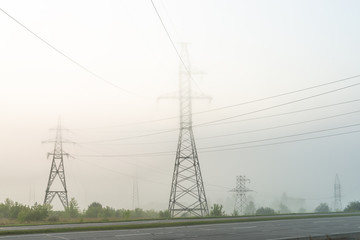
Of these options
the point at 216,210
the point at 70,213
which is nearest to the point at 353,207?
the point at 216,210

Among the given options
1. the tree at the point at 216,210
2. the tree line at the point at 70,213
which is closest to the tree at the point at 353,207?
the tree line at the point at 70,213

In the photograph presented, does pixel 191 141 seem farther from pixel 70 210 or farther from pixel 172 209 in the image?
pixel 70 210

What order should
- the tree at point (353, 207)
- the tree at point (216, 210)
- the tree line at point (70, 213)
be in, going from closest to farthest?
A: 1. the tree line at point (70, 213)
2. the tree at point (216, 210)
3. the tree at point (353, 207)

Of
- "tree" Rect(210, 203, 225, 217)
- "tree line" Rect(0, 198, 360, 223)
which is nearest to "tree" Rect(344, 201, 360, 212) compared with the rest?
"tree line" Rect(0, 198, 360, 223)

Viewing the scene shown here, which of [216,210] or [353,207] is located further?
[353,207]

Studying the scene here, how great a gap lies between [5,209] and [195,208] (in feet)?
67.4

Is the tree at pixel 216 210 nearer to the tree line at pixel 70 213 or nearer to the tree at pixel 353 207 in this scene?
the tree line at pixel 70 213

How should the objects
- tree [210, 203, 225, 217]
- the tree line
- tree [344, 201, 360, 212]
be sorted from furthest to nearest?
tree [344, 201, 360, 212] < tree [210, 203, 225, 217] < the tree line

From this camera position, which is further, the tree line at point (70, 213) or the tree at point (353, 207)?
the tree at point (353, 207)

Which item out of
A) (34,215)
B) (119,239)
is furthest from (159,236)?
(34,215)

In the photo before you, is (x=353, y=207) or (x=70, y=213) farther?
(x=353, y=207)

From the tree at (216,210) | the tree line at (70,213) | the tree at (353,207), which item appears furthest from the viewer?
the tree at (353,207)

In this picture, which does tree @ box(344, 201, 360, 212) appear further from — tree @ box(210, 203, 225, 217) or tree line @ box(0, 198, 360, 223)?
tree @ box(210, 203, 225, 217)

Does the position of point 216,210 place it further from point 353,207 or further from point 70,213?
point 353,207
